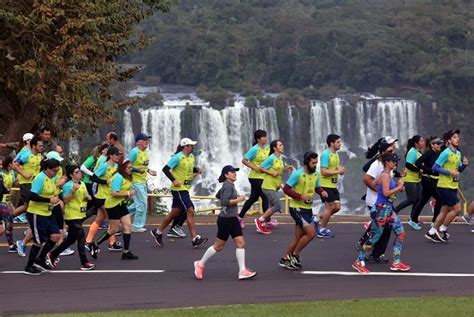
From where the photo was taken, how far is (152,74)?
91.2m

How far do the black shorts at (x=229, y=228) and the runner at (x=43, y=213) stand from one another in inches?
90.3

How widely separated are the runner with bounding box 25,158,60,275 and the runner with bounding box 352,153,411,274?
163 inches

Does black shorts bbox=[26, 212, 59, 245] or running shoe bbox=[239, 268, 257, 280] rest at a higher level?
black shorts bbox=[26, 212, 59, 245]

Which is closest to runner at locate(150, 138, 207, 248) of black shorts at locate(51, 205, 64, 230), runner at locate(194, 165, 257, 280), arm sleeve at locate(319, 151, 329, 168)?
arm sleeve at locate(319, 151, 329, 168)

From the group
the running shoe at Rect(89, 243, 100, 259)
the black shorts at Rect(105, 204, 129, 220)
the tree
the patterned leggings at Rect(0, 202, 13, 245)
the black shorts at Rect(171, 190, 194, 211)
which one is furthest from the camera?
the tree

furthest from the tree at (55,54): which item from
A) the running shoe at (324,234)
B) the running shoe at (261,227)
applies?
the running shoe at (324,234)

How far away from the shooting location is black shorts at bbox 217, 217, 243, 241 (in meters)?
14.2

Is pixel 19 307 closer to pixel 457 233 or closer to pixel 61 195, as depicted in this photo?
pixel 61 195

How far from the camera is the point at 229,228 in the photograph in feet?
46.5

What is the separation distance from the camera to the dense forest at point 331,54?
8294 cm

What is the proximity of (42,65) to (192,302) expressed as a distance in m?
11.4

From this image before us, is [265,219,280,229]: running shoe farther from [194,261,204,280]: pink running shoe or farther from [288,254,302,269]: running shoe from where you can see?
[194,261,204,280]: pink running shoe

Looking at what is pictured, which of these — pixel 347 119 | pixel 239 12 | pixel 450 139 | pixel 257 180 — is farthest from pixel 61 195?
pixel 239 12

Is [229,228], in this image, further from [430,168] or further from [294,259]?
[430,168]
